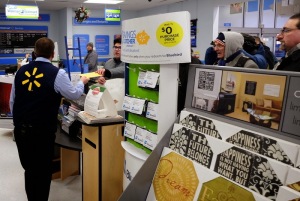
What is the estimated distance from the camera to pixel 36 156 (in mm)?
2824

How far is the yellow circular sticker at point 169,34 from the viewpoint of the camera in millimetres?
1832

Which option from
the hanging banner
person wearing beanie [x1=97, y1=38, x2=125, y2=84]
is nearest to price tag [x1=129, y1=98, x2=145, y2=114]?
the hanging banner

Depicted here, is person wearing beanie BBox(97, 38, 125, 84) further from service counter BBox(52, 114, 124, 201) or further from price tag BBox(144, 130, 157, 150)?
price tag BBox(144, 130, 157, 150)

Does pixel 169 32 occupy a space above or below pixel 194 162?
above

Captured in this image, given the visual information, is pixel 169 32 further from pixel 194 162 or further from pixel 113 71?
pixel 113 71

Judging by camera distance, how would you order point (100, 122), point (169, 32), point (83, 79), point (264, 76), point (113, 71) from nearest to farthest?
point (264, 76)
point (169, 32)
point (100, 122)
point (83, 79)
point (113, 71)

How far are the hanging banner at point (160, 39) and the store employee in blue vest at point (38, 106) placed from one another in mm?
847

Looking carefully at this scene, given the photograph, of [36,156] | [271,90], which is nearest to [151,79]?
[271,90]

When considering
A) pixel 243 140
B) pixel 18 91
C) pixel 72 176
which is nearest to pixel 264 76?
pixel 243 140

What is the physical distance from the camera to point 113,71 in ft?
11.3

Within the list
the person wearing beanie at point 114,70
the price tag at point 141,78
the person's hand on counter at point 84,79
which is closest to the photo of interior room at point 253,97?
the price tag at point 141,78

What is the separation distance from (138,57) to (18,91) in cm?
130

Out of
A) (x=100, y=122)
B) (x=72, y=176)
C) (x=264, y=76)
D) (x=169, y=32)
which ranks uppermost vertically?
(x=169, y=32)

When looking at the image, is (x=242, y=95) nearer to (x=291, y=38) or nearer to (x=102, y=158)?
(x=291, y=38)
